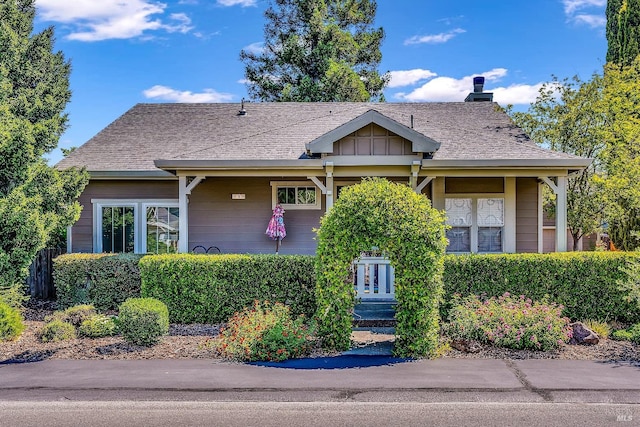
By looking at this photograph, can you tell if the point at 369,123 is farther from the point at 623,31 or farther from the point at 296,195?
the point at 623,31

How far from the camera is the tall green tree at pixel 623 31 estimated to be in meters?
16.9

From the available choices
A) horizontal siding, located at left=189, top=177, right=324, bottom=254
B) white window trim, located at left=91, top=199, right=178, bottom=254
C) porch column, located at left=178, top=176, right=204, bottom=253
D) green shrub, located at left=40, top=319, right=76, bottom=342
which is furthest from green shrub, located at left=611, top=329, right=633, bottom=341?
white window trim, located at left=91, top=199, right=178, bottom=254

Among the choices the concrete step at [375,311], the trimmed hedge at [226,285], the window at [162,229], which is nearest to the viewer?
the trimmed hedge at [226,285]

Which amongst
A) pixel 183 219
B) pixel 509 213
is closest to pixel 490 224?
pixel 509 213

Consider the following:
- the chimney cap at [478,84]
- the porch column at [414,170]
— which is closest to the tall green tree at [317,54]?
the chimney cap at [478,84]

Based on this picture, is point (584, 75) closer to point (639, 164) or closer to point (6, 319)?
point (639, 164)

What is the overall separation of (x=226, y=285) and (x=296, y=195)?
3837 mm

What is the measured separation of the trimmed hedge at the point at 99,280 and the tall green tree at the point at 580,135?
1099cm

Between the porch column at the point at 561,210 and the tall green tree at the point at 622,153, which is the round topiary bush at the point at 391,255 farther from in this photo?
the tall green tree at the point at 622,153

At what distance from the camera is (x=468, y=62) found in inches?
805

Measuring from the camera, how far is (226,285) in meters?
8.84

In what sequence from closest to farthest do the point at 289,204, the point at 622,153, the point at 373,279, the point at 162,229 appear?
the point at 373,279 < the point at 622,153 < the point at 289,204 < the point at 162,229

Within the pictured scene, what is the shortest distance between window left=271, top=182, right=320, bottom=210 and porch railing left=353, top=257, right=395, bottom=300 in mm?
2744

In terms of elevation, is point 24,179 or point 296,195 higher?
point 24,179
